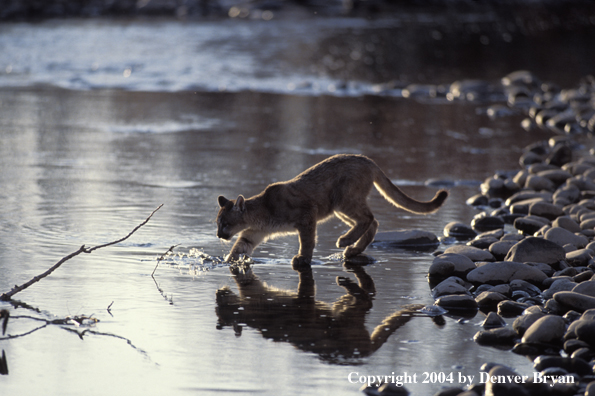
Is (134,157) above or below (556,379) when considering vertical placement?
above

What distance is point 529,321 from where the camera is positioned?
5766 millimetres

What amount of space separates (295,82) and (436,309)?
1742 cm

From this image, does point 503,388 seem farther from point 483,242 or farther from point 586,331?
point 483,242

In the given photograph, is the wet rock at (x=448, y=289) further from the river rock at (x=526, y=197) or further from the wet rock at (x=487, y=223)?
the river rock at (x=526, y=197)

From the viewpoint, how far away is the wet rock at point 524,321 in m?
5.73

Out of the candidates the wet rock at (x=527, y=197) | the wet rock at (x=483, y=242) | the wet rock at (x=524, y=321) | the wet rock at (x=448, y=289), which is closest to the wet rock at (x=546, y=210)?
the wet rock at (x=527, y=197)

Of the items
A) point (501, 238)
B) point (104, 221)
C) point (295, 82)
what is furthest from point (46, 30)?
point (501, 238)

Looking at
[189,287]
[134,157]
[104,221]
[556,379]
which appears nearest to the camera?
[556,379]

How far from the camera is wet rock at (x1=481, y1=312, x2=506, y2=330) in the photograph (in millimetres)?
5902

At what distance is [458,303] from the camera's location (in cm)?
638

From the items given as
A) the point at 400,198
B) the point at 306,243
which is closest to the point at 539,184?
the point at 400,198

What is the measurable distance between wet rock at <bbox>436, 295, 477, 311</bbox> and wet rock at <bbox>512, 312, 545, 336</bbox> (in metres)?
0.57

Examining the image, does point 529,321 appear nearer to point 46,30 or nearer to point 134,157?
point 134,157

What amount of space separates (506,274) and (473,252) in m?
0.73
